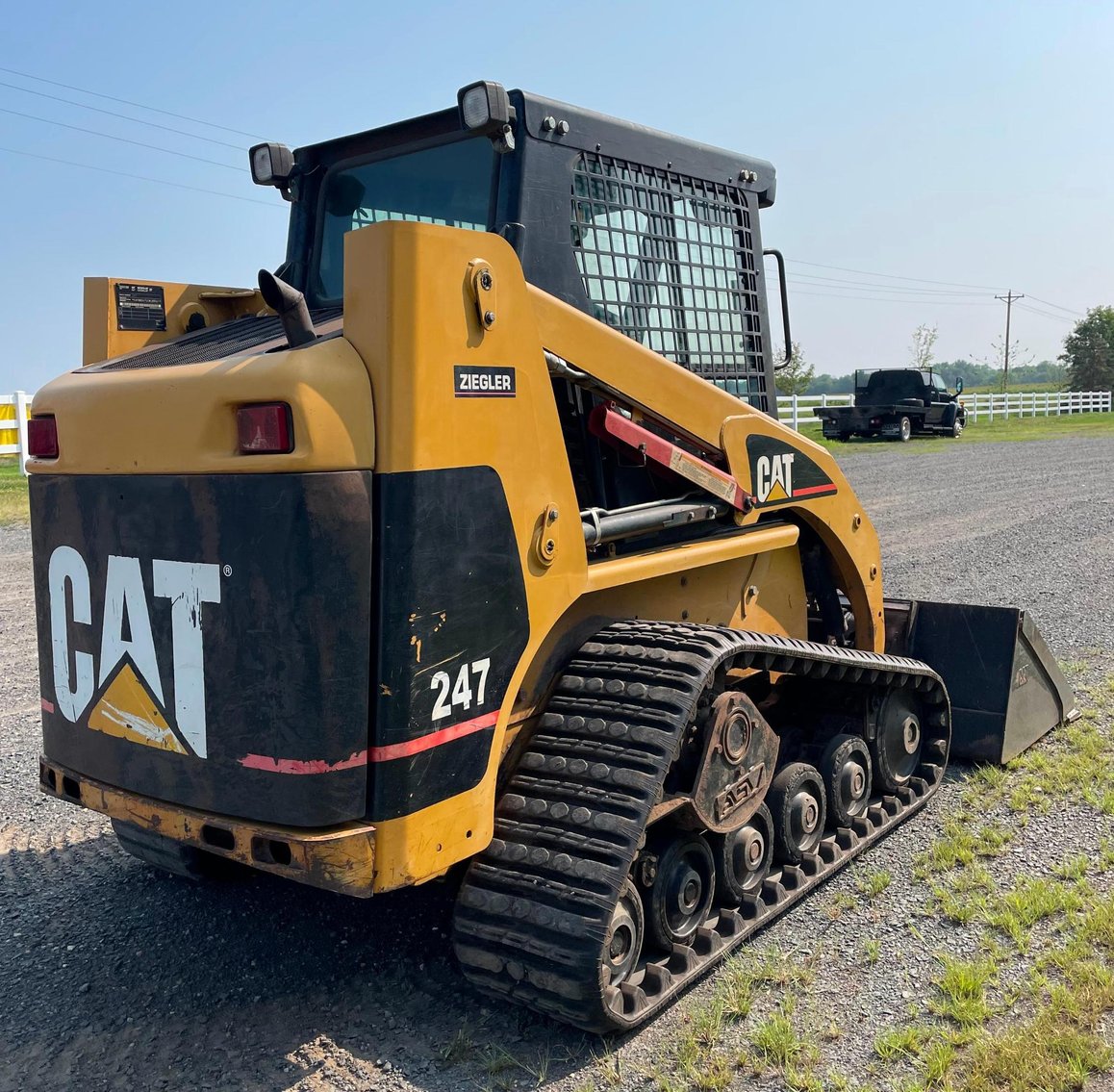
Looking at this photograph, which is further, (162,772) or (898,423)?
(898,423)

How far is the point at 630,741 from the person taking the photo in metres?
3.26

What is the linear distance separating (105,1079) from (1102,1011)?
276 centimetres

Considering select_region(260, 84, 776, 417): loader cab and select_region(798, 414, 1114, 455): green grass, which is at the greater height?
select_region(260, 84, 776, 417): loader cab

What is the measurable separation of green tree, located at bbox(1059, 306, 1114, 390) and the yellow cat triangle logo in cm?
6865

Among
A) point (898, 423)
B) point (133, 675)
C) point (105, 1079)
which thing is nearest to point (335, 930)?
point (105, 1079)

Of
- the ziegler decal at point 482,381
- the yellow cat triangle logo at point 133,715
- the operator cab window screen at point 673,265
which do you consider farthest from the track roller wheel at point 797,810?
the yellow cat triangle logo at point 133,715

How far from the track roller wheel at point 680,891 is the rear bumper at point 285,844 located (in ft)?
3.20

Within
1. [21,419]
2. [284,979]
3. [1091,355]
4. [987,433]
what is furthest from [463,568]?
[1091,355]

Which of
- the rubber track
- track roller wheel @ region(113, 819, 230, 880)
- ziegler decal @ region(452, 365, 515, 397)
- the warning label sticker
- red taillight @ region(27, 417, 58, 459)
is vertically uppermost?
the warning label sticker

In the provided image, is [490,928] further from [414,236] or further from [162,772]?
[414,236]

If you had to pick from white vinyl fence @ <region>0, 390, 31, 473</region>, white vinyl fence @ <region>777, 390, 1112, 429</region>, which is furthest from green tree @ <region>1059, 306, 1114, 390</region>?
white vinyl fence @ <region>0, 390, 31, 473</region>

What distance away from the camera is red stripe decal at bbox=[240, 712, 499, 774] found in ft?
9.31

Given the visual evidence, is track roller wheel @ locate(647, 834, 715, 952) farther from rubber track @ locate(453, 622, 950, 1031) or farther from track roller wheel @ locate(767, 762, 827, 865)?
track roller wheel @ locate(767, 762, 827, 865)

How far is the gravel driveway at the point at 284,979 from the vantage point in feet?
10.2
